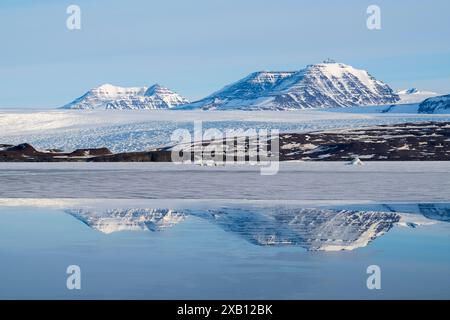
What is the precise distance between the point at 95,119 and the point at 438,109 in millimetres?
108478

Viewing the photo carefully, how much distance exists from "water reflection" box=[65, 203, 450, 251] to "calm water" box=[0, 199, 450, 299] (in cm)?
2

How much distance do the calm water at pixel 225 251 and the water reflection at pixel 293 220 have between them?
2cm

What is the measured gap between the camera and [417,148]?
212ft

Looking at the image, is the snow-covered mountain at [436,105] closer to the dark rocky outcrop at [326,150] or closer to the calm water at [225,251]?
the dark rocky outcrop at [326,150]

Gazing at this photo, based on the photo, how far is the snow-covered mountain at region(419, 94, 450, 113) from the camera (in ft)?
483

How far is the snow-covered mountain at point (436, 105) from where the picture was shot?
147 metres

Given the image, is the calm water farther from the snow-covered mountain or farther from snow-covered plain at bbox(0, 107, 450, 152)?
the snow-covered mountain

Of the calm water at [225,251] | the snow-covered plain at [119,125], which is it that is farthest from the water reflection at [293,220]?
the snow-covered plain at [119,125]

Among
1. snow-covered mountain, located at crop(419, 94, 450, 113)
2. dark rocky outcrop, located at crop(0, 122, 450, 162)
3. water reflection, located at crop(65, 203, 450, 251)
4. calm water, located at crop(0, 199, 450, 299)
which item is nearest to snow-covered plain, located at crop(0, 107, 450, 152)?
dark rocky outcrop, located at crop(0, 122, 450, 162)

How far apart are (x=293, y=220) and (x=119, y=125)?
56892 millimetres

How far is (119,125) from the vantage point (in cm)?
6919

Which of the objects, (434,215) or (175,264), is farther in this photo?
(434,215)
